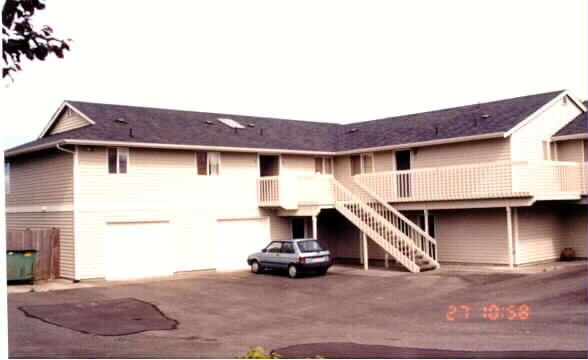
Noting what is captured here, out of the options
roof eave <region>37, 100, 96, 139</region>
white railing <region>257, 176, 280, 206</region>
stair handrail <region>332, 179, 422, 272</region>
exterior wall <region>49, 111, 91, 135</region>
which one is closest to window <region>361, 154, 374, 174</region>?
stair handrail <region>332, 179, 422, 272</region>

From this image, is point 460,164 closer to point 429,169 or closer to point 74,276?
point 429,169

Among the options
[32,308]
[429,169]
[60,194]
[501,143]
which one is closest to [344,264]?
[429,169]

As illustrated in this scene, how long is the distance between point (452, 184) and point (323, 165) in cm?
764

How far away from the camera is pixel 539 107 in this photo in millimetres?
24812

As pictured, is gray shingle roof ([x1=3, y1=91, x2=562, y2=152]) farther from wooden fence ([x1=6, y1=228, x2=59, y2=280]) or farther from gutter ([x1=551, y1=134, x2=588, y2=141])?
wooden fence ([x1=6, y1=228, x2=59, y2=280])

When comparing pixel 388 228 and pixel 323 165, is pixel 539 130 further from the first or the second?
pixel 323 165

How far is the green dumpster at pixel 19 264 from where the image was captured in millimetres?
21788

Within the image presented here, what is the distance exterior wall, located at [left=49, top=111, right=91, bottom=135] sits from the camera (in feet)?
84.4

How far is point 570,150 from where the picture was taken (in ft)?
81.9

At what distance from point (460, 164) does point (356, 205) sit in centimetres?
433

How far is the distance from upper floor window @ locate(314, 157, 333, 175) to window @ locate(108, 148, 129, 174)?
30.1ft

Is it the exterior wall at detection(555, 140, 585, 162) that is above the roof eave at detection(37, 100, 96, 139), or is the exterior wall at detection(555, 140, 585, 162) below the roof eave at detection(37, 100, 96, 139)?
below
